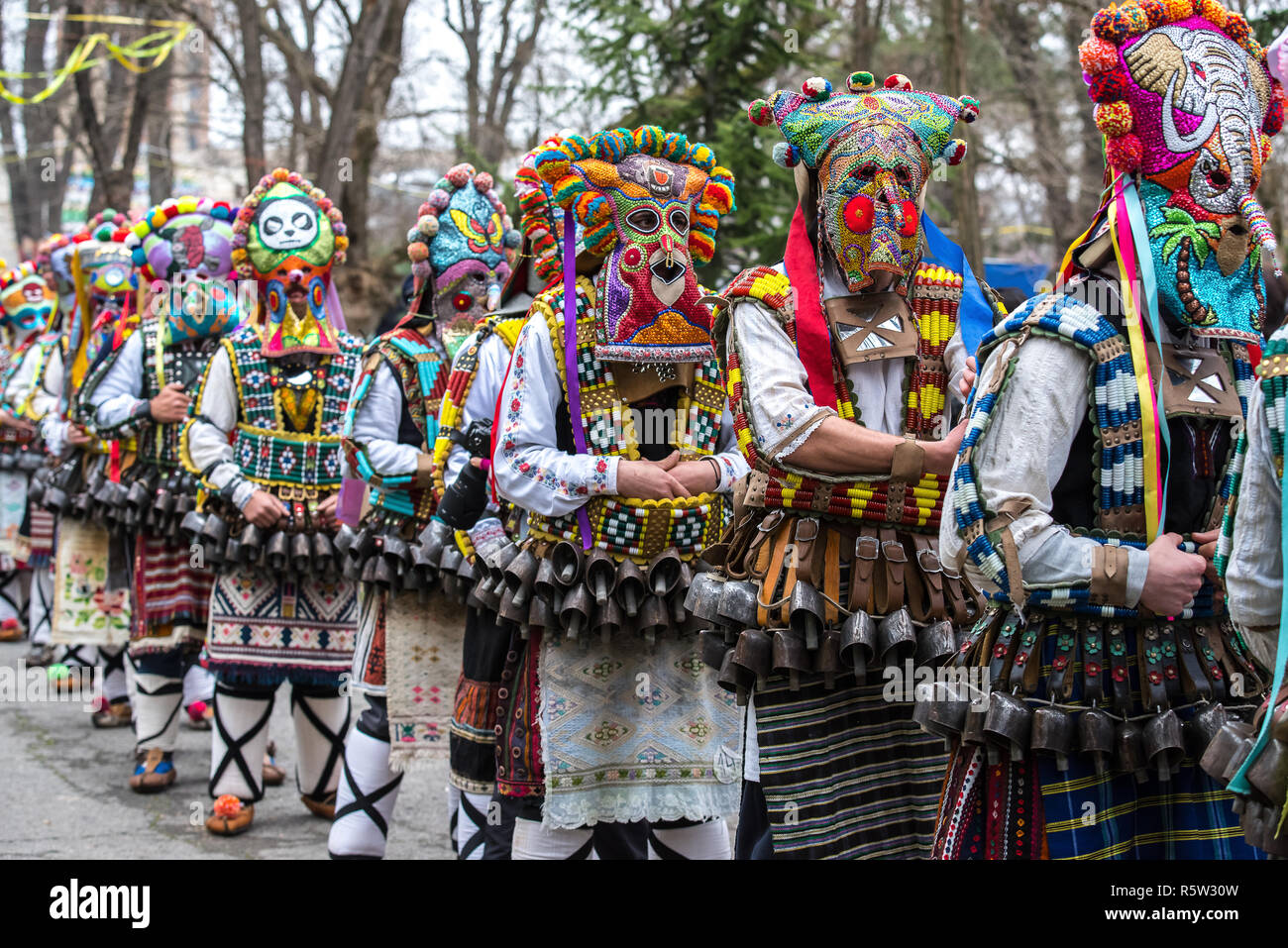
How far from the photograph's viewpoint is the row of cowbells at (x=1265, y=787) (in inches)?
84.7

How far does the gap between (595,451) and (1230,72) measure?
1.98 meters

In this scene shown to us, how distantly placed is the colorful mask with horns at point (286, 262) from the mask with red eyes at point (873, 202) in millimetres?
3294

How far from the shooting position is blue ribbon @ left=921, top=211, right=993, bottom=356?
3693 millimetres

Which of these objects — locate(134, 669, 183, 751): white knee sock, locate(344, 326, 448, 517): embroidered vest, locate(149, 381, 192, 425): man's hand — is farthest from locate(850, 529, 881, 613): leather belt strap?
locate(134, 669, 183, 751): white knee sock

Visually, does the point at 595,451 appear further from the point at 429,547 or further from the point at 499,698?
the point at 429,547

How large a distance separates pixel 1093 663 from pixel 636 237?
191 centimetres

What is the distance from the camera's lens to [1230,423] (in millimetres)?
2934

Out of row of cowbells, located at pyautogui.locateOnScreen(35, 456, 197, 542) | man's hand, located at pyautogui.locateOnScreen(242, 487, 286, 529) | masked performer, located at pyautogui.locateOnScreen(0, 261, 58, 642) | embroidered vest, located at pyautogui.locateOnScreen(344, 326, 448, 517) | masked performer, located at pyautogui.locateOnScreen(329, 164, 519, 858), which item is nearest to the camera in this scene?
masked performer, located at pyautogui.locateOnScreen(329, 164, 519, 858)

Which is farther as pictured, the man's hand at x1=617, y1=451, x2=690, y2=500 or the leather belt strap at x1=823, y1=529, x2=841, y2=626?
the man's hand at x1=617, y1=451, x2=690, y2=500

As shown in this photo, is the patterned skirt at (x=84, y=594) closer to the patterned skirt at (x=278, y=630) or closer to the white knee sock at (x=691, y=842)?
the patterned skirt at (x=278, y=630)

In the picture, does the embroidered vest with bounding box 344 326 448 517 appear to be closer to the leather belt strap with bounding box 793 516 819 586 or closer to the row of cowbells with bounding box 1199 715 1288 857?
the leather belt strap with bounding box 793 516 819 586

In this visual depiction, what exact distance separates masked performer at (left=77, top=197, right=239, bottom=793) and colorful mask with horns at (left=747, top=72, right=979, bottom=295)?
4227mm

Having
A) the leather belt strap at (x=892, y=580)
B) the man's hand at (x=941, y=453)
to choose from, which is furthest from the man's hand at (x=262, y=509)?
the man's hand at (x=941, y=453)

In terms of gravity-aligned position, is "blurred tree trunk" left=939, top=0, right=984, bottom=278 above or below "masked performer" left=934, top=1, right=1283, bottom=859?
above
